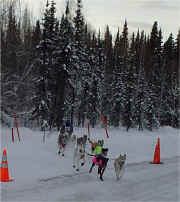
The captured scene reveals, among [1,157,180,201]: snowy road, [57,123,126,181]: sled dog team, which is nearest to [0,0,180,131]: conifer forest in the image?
[57,123,126,181]: sled dog team

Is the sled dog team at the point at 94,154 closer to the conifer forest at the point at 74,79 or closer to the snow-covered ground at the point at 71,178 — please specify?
the snow-covered ground at the point at 71,178

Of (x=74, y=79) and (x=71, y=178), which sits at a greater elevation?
(x=74, y=79)

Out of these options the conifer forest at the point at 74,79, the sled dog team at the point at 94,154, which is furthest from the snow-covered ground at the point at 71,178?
the conifer forest at the point at 74,79

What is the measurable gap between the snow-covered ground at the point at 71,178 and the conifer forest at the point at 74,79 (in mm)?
9473

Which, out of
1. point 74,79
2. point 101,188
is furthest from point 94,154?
point 74,79

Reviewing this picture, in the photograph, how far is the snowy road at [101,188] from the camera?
8.34m

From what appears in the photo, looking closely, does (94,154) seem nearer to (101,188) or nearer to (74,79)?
(101,188)

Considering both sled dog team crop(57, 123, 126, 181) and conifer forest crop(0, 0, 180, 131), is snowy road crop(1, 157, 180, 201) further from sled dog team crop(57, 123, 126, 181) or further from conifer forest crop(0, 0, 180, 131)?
conifer forest crop(0, 0, 180, 131)

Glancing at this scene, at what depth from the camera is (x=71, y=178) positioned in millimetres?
10469

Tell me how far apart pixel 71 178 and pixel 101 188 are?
1.34 m

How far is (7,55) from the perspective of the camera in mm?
29703

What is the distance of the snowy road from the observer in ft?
27.4

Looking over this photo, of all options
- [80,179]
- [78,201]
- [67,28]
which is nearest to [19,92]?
[67,28]

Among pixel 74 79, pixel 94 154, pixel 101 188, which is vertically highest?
pixel 74 79
